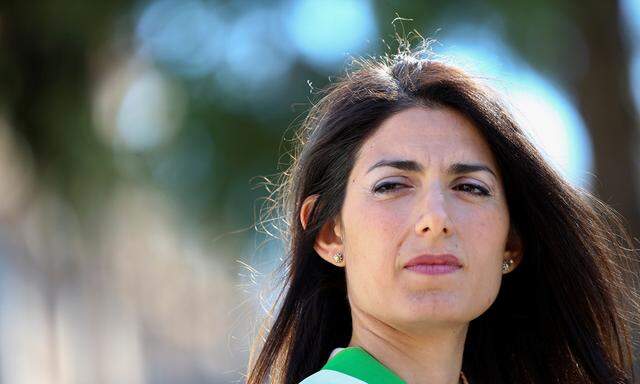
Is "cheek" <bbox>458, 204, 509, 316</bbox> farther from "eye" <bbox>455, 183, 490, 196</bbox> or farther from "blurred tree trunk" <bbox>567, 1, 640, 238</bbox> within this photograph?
"blurred tree trunk" <bbox>567, 1, 640, 238</bbox>

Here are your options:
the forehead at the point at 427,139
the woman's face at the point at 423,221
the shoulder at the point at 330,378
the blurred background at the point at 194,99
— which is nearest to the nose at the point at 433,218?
the woman's face at the point at 423,221

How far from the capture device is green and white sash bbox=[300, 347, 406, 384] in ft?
8.67

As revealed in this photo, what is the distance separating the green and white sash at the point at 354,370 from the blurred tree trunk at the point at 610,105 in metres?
5.03

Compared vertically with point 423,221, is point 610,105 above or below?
above

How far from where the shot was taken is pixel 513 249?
306 cm

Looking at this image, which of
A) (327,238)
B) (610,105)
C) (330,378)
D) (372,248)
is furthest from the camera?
(610,105)

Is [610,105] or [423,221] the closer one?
[423,221]

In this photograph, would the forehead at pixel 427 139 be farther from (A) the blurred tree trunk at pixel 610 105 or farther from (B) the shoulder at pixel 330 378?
(A) the blurred tree trunk at pixel 610 105

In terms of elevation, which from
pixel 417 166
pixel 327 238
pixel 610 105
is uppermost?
pixel 610 105

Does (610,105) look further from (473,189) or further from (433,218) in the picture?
(433,218)

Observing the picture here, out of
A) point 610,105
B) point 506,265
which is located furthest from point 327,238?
point 610,105

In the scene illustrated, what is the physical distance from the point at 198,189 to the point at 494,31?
2.98 m

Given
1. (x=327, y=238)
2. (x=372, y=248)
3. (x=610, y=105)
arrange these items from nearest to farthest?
(x=372, y=248)
(x=327, y=238)
(x=610, y=105)

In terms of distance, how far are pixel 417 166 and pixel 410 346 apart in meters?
0.42
